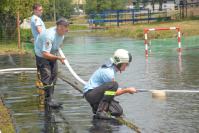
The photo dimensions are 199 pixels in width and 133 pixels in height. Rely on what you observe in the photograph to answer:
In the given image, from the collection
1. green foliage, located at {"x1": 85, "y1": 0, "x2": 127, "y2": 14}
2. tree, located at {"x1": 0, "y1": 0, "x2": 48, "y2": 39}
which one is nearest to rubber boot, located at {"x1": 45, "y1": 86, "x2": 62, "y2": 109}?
tree, located at {"x1": 0, "y1": 0, "x2": 48, "y2": 39}

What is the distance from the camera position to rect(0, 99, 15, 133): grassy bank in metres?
7.71

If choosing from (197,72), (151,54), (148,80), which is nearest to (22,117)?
(148,80)

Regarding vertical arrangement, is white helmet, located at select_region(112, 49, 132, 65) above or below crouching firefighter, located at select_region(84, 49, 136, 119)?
above

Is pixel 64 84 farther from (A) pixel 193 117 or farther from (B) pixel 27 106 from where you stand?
(A) pixel 193 117

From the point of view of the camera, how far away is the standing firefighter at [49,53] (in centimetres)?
958

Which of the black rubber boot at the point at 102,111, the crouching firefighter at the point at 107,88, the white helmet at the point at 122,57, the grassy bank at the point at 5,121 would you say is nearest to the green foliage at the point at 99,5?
the grassy bank at the point at 5,121

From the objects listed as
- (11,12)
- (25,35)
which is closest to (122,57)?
(11,12)

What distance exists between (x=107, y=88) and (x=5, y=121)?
65.5 inches

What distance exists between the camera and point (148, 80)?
13703 millimetres

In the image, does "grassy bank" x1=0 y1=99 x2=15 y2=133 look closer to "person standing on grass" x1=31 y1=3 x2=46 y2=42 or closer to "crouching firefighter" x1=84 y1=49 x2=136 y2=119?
"crouching firefighter" x1=84 y1=49 x2=136 y2=119

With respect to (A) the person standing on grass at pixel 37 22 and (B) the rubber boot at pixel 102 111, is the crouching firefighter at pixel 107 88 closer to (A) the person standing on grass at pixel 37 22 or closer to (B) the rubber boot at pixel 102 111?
(B) the rubber boot at pixel 102 111

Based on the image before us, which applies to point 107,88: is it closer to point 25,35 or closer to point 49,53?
point 49,53

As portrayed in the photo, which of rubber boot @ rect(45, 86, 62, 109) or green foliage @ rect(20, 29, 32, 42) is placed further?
green foliage @ rect(20, 29, 32, 42)

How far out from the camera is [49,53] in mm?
9680
